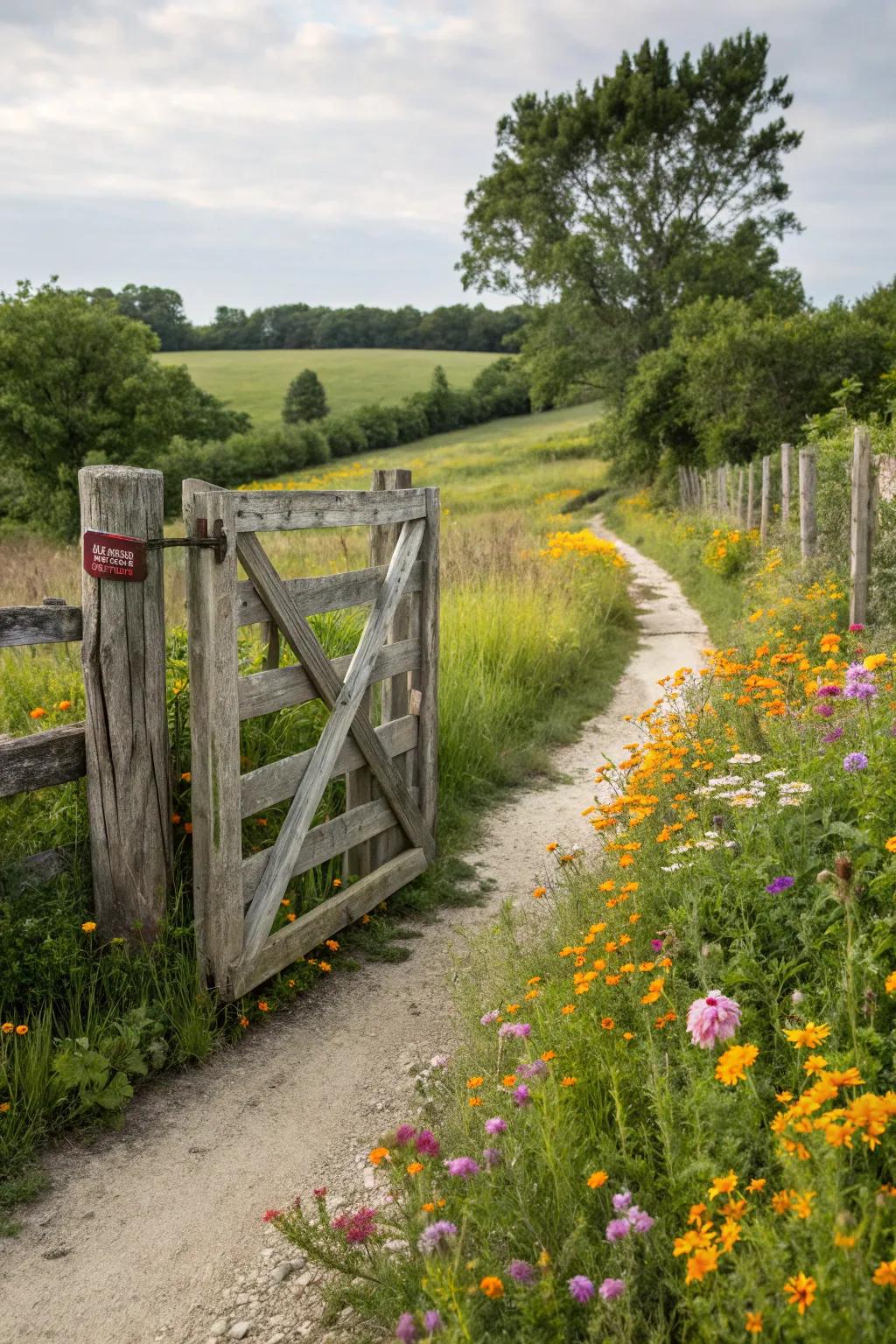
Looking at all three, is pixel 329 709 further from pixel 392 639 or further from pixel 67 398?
pixel 67 398

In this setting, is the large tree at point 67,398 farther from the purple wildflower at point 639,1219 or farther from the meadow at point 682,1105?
the purple wildflower at point 639,1219

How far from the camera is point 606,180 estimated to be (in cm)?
3428

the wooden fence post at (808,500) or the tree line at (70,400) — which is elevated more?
the tree line at (70,400)

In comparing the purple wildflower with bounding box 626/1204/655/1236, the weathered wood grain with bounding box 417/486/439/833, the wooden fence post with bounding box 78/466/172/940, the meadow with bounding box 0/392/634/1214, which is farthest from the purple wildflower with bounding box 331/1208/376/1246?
the weathered wood grain with bounding box 417/486/439/833

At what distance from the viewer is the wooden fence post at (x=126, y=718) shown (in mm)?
3787

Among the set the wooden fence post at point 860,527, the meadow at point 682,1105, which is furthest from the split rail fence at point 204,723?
the wooden fence post at point 860,527

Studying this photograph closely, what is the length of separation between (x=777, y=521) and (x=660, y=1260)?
13965mm

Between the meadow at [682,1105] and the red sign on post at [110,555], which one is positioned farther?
the red sign on post at [110,555]

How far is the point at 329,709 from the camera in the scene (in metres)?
4.81

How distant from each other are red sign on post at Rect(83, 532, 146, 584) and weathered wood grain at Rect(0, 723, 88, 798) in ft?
2.12

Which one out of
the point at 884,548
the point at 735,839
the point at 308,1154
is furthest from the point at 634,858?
the point at 884,548

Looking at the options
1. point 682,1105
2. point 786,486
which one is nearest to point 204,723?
point 682,1105

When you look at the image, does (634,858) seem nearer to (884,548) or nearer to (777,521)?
(884,548)

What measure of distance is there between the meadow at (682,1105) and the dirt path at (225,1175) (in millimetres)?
207
